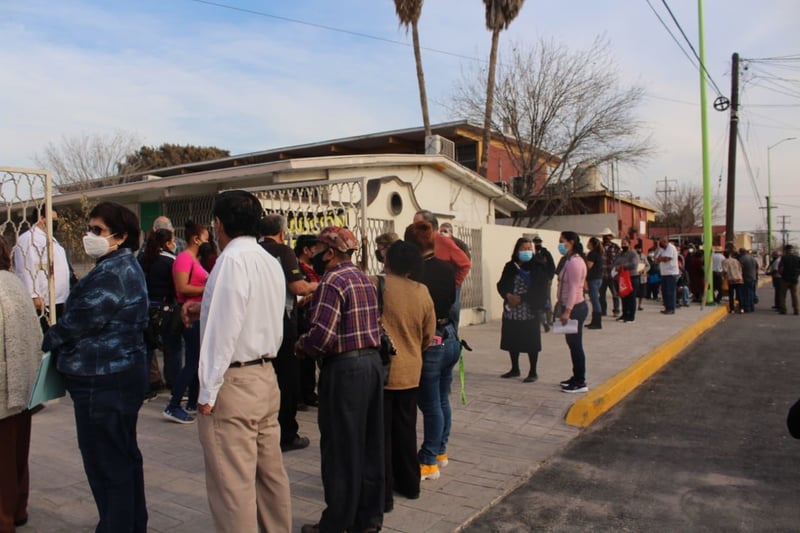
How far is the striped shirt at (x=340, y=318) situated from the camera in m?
3.36

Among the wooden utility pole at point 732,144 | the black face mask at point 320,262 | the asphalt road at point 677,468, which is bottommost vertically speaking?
the asphalt road at point 677,468

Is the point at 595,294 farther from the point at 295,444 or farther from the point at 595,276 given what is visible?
the point at 295,444

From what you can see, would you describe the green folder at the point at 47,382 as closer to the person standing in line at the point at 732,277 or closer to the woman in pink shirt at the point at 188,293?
the woman in pink shirt at the point at 188,293

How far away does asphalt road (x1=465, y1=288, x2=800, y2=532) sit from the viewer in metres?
3.88

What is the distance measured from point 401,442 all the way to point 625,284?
1037 cm

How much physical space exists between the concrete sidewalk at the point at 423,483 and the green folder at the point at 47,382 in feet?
3.35

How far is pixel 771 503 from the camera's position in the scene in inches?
162

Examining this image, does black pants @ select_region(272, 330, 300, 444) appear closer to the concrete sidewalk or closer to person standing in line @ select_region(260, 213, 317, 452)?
person standing in line @ select_region(260, 213, 317, 452)

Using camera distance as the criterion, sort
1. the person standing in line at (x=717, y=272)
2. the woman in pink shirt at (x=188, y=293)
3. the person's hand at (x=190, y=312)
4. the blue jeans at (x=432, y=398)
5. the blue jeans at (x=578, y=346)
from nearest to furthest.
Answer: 1. the person's hand at (x=190, y=312)
2. the blue jeans at (x=432, y=398)
3. the woman in pink shirt at (x=188, y=293)
4. the blue jeans at (x=578, y=346)
5. the person standing in line at (x=717, y=272)

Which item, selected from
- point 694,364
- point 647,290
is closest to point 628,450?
point 694,364

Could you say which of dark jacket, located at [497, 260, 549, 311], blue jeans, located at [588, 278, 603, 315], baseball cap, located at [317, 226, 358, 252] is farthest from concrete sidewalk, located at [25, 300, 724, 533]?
blue jeans, located at [588, 278, 603, 315]

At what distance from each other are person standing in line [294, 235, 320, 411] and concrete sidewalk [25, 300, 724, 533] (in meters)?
0.32

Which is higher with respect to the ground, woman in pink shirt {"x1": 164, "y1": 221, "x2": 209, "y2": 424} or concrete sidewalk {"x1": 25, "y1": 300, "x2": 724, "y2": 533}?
woman in pink shirt {"x1": 164, "y1": 221, "x2": 209, "y2": 424}

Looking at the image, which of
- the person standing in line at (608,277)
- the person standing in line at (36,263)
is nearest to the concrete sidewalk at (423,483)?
the person standing in line at (36,263)
